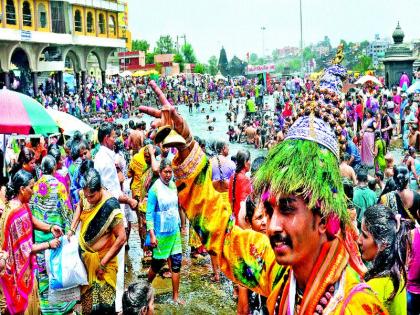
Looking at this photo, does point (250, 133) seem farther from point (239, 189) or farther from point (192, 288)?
point (239, 189)

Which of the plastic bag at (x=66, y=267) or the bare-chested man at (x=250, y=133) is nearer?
the plastic bag at (x=66, y=267)

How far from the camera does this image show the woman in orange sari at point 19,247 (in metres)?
5.21

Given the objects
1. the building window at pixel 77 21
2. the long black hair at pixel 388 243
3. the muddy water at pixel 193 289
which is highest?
the building window at pixel 77 21

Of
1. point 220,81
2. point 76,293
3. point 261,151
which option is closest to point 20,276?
point 76,293

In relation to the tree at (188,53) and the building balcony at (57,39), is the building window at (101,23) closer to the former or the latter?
the building balcony at (57,39)

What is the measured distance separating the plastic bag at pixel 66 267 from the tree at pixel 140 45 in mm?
121263

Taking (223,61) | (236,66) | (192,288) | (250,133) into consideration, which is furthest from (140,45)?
(192,288)

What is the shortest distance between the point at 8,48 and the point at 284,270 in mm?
30841

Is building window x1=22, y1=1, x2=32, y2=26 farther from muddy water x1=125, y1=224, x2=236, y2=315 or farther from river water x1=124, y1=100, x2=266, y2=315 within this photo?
muddy water x1=125, y1=224, x2=236, y2=315

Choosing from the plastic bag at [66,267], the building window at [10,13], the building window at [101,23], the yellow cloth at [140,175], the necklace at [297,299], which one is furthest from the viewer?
the building window at [101,23]

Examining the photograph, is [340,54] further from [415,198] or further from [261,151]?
[261,151]

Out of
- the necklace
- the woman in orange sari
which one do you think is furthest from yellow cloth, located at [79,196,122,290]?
the necklace

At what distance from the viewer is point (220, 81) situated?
193 feet

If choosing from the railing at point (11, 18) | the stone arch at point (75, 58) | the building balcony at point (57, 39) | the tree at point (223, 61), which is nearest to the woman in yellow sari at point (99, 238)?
the building balcony at point (57, 39)
